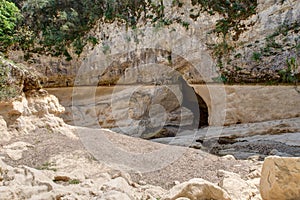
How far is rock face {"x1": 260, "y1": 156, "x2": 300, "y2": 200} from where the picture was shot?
10.4 feet

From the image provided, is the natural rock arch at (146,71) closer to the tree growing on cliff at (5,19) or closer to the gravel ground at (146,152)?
the tree growing on cliff at (5,19)

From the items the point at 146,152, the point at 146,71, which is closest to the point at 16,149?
the point at 146,152

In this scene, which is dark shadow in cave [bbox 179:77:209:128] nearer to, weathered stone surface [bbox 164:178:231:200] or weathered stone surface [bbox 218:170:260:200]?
weathered stone surface [bbox 218:170:260:200]

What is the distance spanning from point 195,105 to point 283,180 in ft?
48.1

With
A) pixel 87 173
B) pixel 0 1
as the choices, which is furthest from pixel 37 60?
pixel 87 173

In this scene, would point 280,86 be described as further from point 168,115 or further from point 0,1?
point 0,1

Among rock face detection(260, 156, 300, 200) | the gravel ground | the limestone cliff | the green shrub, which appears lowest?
the gravel ground

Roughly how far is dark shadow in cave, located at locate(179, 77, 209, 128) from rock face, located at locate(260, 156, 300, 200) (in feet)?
42.0

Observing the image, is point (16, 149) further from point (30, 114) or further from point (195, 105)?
point (195, 105)

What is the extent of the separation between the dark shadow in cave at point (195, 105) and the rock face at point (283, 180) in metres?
12.8

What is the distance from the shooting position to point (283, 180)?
322 cm

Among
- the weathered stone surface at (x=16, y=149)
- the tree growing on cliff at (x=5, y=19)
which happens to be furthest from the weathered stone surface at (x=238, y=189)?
the tree growing on cliff at (x=5, y=19)

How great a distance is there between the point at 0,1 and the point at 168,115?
10.3 meters

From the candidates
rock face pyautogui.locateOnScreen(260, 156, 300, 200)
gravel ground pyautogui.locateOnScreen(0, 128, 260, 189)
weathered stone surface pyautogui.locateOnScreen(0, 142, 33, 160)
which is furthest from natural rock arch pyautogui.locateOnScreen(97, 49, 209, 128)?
rock face pyautogui.locateOnScreen(260, 156, 300, 200)
